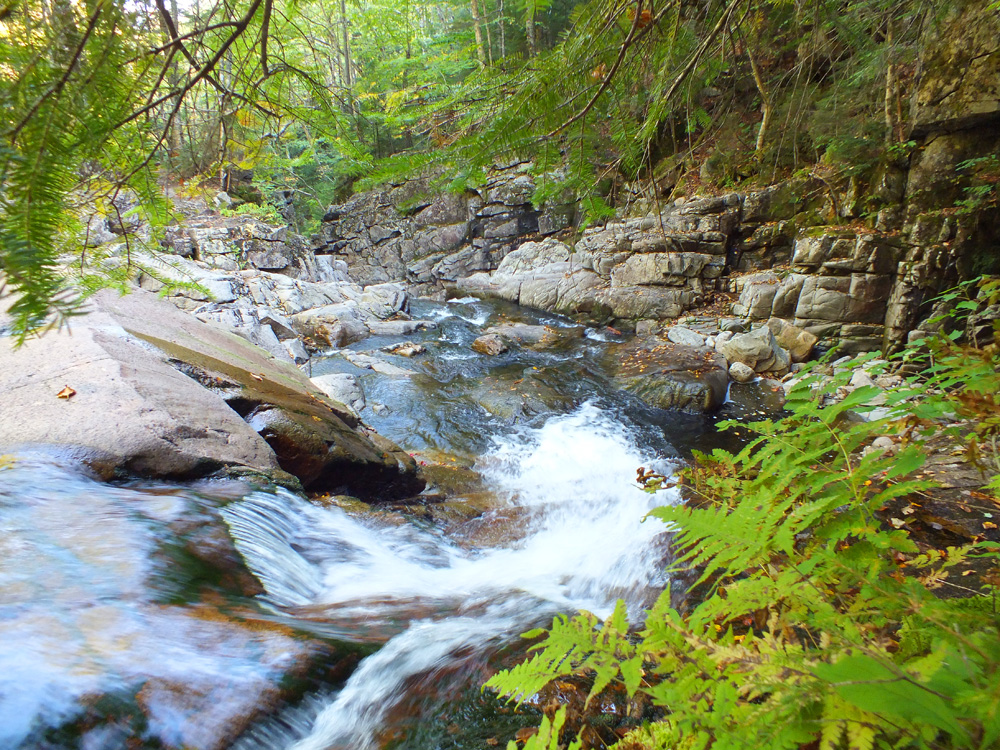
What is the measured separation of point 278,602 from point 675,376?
791 cm

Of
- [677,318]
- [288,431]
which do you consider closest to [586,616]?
[288,431]

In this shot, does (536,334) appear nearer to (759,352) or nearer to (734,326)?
(734,326)

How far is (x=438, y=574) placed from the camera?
371cm

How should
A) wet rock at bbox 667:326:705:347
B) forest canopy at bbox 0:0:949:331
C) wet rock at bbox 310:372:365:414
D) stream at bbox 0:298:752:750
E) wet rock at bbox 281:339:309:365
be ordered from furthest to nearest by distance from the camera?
1. wet rock at bbox 667:326:705:347
2. wet rock at bbox 281:339:309:365
3. wet rock at bbox 310:372:365:414
4. stream at bbox 0:298:752:750
5. forest canopy at bbox 0:0:949:331

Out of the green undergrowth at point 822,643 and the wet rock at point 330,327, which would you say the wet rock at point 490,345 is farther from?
the green undergrowth at point 822,643

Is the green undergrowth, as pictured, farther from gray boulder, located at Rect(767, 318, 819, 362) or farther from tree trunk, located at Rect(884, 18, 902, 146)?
tree trunk, located at Rect(884, 18, 902, 146)

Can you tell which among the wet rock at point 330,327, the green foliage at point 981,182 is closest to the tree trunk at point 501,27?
the green foliage at point 981,182

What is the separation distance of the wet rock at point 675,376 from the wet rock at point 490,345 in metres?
3.00

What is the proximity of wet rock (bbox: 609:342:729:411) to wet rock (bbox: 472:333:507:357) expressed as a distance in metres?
3.00

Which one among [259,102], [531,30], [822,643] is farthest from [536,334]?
[822,643]

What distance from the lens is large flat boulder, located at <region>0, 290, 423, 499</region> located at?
10.9ft

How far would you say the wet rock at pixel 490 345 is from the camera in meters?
11.8

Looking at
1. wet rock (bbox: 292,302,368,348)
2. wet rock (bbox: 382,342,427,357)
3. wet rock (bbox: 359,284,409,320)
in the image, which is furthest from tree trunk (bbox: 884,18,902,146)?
wet rock (bbox: 359,284,409,320)

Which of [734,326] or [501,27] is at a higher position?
[501,27]
